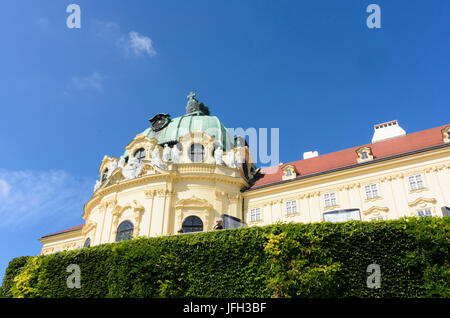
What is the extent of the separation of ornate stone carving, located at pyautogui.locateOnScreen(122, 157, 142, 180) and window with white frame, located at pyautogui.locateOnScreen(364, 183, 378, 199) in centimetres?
2144

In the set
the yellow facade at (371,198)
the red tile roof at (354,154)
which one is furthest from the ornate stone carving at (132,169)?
the red tile roof at (354,154)

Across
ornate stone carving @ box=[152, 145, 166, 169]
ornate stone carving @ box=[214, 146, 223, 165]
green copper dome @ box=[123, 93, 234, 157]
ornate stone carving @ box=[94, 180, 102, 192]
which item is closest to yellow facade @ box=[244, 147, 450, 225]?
ornate stone carving @ box=[214, 146, 223, 165]

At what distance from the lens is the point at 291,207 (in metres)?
35.6

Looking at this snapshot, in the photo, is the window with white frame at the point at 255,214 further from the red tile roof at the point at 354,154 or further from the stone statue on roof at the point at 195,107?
the stone statue on roof at the point at 195,107

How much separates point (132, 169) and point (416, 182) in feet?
86.3

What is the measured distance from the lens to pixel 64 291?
73.7ft

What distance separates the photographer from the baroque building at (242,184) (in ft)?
101

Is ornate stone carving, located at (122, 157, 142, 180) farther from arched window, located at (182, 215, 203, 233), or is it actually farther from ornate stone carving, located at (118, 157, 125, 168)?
arched window, located at (182, 215, 203, 233)

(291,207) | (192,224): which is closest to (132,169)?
(192,224)

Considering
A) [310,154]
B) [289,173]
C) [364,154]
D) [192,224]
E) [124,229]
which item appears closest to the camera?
[364,154]

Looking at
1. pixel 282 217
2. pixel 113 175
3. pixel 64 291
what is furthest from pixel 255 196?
pixel 64 291

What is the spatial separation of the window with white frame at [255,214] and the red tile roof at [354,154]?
7.61 ft

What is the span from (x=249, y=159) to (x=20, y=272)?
26.3 m

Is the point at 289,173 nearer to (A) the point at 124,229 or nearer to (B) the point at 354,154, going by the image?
(B) the point at 354,154
